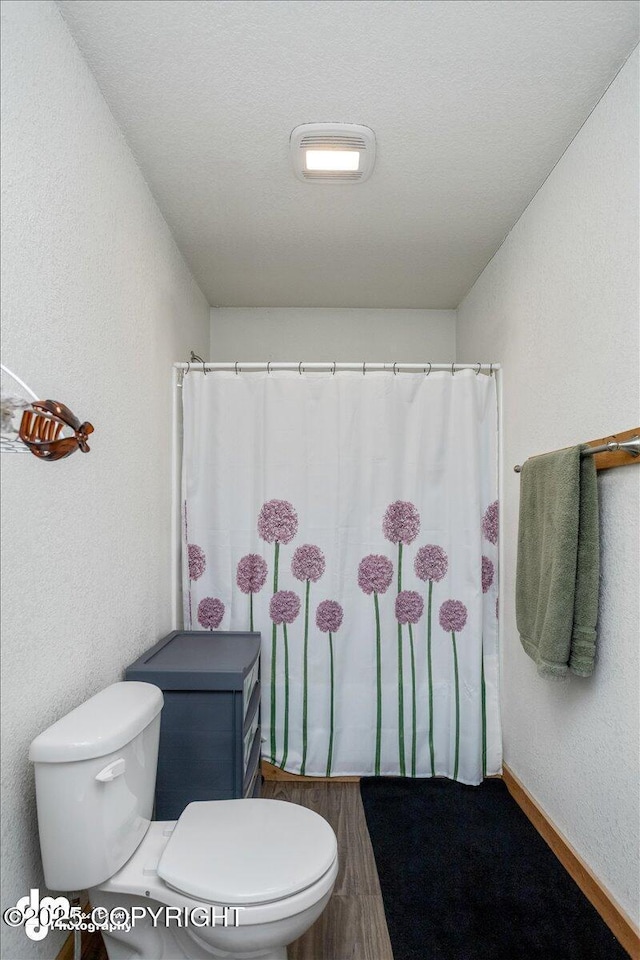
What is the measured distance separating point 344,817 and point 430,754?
48cm

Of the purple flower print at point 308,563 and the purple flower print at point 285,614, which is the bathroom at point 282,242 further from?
the purple flower print at point 308,563

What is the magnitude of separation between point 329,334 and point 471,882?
2.75 meters

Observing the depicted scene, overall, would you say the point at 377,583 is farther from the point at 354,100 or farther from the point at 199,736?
the point at 354,100

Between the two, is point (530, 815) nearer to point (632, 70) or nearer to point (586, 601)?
point (586, 601)

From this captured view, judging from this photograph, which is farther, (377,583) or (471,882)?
(377,583)

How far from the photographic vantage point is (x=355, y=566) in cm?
255

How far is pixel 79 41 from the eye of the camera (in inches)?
60.4

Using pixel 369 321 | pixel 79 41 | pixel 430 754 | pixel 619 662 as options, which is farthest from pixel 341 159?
pixel 430 754

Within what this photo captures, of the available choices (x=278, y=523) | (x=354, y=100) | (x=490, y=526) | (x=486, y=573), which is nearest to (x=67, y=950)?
(x=278, y=523)

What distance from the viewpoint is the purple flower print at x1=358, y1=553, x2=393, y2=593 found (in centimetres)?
255

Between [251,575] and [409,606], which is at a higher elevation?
[251,575]

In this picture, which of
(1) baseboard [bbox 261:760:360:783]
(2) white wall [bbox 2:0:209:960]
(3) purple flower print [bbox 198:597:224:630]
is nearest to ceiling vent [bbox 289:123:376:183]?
(2) white wall [bbox 2:0:209:960]

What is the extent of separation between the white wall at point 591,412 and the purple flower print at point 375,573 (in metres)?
0.52

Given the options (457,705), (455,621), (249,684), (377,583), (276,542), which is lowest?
(457,705)
